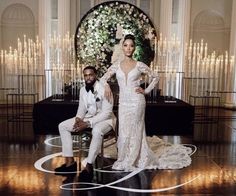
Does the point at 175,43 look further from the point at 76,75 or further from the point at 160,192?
the point at 160,192

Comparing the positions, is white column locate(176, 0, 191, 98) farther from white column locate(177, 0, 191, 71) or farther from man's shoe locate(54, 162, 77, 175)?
man's shoe locate(54, 162, 77, 175)

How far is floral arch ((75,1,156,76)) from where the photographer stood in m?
11.6

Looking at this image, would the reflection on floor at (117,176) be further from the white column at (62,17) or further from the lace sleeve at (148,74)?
the white column at (62,17)

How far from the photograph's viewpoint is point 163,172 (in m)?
4.59

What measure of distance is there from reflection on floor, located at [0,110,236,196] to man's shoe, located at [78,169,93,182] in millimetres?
71

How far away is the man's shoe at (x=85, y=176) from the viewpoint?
4.21m

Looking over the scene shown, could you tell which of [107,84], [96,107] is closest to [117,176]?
[96,107]

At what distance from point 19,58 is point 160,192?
247 inches

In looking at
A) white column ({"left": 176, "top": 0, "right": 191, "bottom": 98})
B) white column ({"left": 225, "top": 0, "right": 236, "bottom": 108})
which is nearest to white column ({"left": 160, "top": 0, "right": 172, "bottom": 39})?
white column ({"left": 176, "top": 0, "right": 191, "bottom": 98})

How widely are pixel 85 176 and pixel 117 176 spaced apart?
42 centimetres

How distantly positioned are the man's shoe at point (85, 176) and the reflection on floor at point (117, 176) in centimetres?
7

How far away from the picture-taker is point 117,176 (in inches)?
172

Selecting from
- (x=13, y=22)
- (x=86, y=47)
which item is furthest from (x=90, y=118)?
(x=13, y=22)

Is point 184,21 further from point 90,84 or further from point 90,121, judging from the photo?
point 90,121
